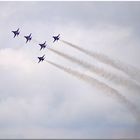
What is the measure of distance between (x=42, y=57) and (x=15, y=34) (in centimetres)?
1836

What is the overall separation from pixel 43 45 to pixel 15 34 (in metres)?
15.8

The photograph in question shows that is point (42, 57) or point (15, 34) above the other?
point (15, 34)

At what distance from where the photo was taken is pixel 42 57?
146125 millimetres

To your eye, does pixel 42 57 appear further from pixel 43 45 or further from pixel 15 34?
pixel 15 34

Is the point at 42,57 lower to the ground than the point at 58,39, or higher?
lower

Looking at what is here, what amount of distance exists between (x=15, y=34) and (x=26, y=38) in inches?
226

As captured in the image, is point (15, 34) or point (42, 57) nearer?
point (42, 57)

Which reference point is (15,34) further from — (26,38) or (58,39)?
(58,39)

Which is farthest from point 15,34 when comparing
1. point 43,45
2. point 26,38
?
point 43,45

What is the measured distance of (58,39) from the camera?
150 m

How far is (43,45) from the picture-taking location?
147 meters

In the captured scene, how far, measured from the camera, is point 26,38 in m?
153

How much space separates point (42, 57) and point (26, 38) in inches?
513

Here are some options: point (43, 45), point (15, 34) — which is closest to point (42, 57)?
point (43, 45)
